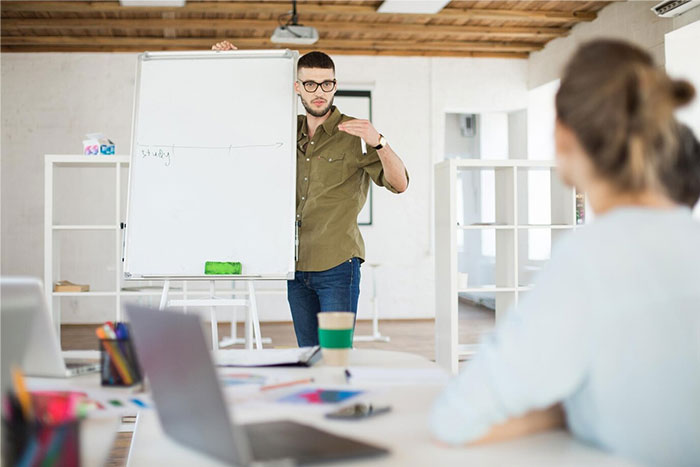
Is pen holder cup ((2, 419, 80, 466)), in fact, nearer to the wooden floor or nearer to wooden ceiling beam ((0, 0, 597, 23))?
the wooden floor

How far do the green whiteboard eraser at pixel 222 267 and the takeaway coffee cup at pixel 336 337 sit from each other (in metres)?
1.47

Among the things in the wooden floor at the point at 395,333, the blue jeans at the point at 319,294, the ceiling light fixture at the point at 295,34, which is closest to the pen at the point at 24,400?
the blue jeans at the point at 319,294

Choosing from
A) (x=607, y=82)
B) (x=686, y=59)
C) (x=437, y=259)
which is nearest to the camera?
(x=607, y=82)

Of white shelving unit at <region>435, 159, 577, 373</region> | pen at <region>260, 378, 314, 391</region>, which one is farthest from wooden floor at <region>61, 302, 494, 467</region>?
pen at <region>260, 378, 314, 391</region>

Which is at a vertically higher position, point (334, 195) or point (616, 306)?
point (334, 195)

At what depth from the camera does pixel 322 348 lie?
4.66 ft

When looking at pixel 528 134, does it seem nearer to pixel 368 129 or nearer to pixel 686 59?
pixel 686 59

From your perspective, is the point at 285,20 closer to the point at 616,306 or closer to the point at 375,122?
the point at 375,122

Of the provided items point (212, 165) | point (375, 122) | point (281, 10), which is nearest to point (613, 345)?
point (212, 165)

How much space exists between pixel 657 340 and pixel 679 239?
12cm

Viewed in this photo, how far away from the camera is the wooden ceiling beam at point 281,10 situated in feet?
18.8

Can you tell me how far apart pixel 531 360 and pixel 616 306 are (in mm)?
110

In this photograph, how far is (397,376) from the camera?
1.29 meters

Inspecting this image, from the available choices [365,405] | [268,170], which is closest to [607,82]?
[365,405]
